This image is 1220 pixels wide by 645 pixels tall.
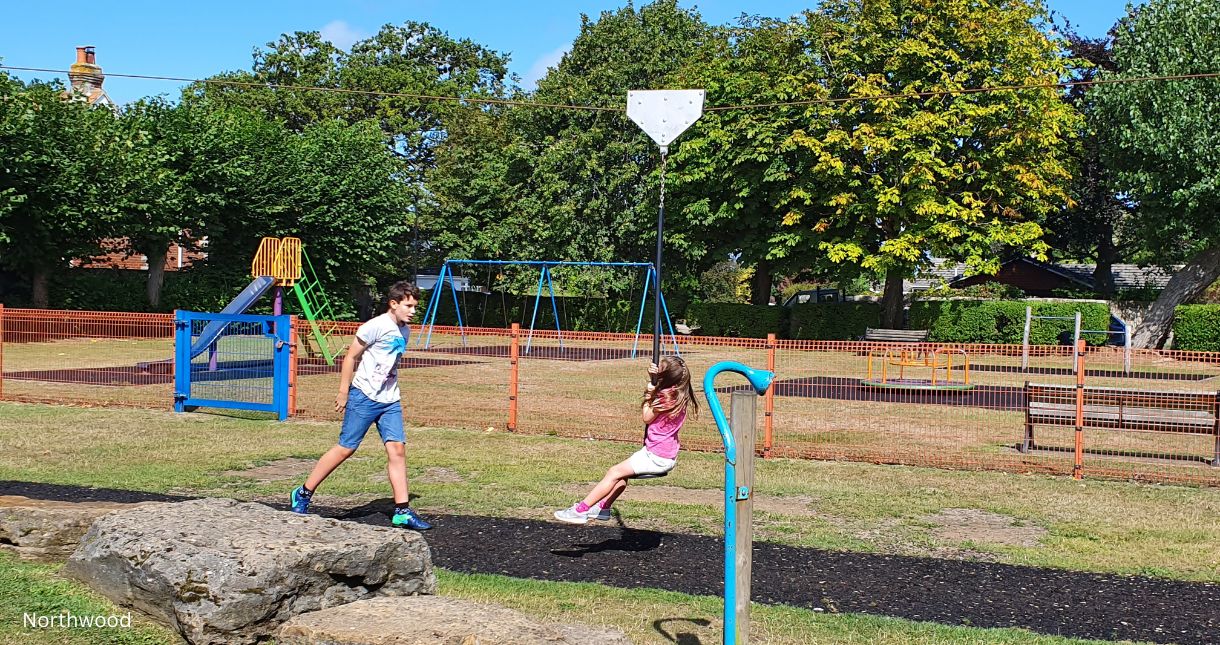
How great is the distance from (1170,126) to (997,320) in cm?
761

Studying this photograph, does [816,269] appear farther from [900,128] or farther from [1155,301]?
[1155,301]

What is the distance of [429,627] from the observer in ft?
15.1

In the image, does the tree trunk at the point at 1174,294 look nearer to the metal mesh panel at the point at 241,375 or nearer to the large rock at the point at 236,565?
the metal mesh panel at the point at 241,375

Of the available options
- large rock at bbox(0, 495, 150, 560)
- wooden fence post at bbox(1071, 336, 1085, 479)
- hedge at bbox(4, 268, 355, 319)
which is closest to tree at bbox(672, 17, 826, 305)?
hedge at bbox(4, 268, 355, 319)

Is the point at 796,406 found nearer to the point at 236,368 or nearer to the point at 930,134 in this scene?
the point at 236,368

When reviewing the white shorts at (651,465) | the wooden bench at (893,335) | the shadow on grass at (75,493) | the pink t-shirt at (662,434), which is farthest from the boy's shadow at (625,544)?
the wooden bench at (893,335)

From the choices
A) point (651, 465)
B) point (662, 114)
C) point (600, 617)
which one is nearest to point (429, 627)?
point (600, 617)

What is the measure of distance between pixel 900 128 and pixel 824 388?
17.0 m

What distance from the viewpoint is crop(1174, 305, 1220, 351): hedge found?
34.3 m

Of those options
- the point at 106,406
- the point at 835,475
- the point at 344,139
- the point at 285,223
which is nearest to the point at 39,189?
the point at 285,223

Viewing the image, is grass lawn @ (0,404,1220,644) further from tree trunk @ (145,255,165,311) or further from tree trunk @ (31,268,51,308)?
tree trunk @ (145,255,165,311)

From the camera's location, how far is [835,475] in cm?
1090

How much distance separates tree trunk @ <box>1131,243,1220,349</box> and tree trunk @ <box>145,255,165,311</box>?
1253 inches

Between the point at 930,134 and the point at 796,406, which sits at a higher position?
the point at 930,134
